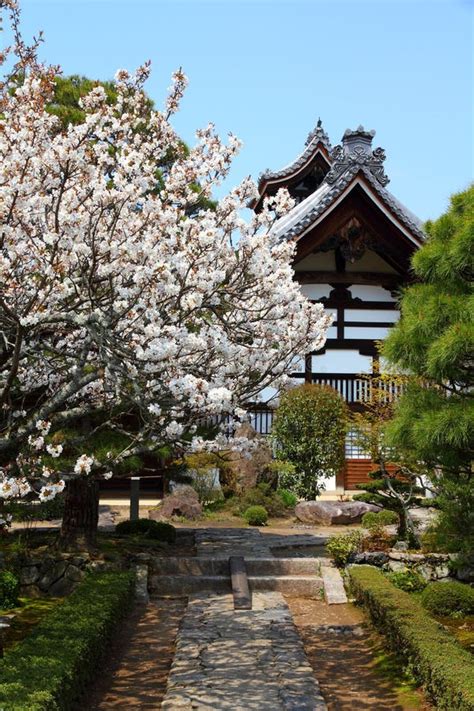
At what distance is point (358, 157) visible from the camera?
20.8m

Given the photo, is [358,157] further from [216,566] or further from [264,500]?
[216,566]

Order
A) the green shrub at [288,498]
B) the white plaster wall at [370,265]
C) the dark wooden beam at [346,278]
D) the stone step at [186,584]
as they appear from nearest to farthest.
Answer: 1. the stone step at [186,584]
2. the green shrub at [288,498]
3. the dark wooden beam at [346,278]
4. the white plaster wall at [370,265]

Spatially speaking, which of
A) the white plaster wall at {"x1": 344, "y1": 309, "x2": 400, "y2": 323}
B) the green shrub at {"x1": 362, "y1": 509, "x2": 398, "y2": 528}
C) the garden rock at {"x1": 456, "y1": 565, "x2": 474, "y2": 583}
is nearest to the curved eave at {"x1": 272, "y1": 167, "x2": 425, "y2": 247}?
the white plaster wall at {"x1": 344, "y1": 309, "x2": 400, "y2": 323}

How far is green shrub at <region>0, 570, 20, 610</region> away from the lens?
10.6 m

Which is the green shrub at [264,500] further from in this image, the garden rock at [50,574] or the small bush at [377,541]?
the garden rock at [50,574]

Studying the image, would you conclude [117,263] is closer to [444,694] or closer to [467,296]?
[467,296]

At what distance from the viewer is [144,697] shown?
768cm

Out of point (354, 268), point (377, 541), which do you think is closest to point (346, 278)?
point (354, 268)

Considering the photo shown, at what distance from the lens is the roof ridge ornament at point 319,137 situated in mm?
28859

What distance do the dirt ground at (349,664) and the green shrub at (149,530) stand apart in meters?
3.85

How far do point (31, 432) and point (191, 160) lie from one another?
344cm

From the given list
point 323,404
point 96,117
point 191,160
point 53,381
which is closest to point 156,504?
point 323,404

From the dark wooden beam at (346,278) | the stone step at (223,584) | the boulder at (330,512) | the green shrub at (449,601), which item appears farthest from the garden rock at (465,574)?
the dark wooden beam at (346,278)

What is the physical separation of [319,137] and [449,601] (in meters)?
21.5
